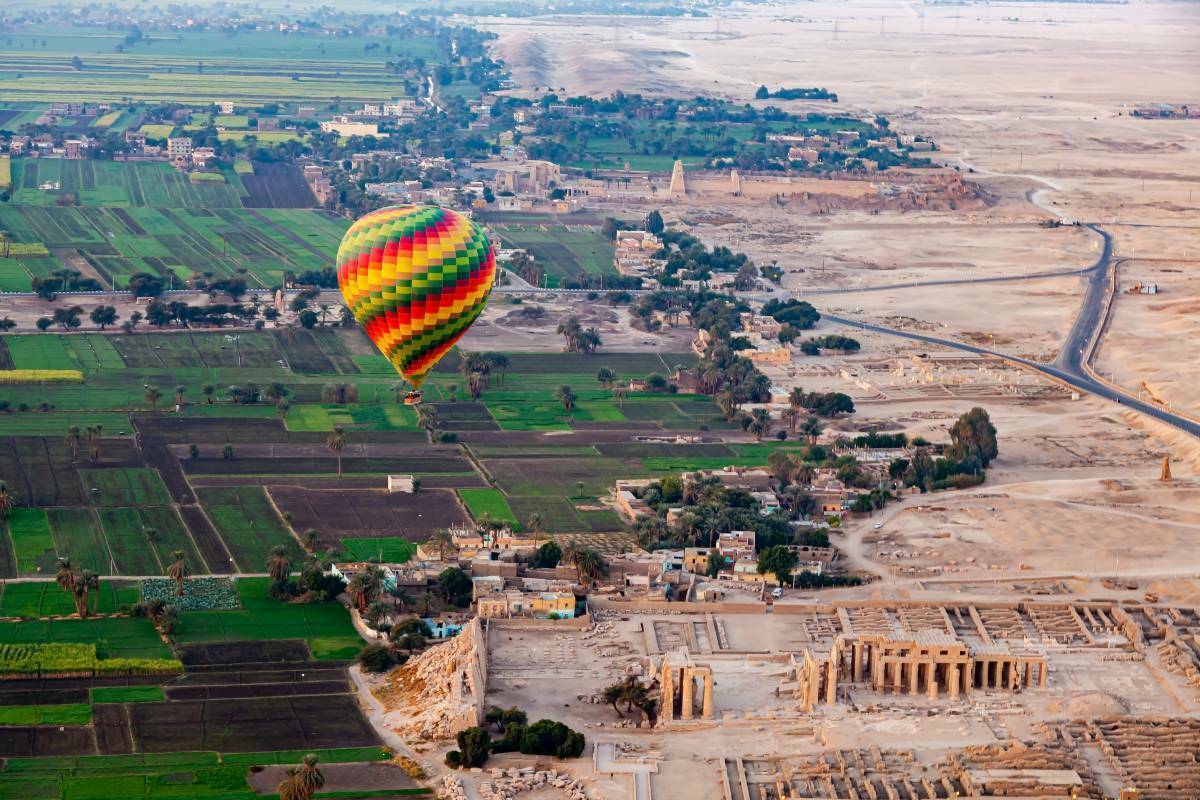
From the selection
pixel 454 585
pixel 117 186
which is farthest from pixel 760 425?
pixel 117 186

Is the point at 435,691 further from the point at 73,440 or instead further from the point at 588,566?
the point at 73,440

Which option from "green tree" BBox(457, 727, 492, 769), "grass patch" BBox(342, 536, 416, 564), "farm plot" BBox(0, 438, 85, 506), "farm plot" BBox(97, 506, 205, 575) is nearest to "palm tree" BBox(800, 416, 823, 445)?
"grass patch" BBox(342, 536, 416, 564)

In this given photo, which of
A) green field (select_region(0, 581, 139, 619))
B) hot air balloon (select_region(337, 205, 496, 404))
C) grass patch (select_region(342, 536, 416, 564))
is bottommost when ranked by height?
grass patch (select_region(342, 536, 416, 564))

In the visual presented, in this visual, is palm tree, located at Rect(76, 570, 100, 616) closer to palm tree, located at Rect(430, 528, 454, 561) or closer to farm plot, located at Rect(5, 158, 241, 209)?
palm tree, located at Rect(430, 528, 454, 561)

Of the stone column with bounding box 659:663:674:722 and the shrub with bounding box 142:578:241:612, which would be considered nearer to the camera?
the stone column with bounding box 659:663:674:722

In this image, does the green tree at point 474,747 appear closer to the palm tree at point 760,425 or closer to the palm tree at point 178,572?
the palm tree at point 178,572


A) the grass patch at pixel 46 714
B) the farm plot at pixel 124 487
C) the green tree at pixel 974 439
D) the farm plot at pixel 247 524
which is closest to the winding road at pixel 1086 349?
the green tree at pixel 974 439
